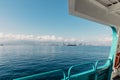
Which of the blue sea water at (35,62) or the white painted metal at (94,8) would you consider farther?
the blue sea water at (35,62)

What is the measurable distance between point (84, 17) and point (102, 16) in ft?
2.48

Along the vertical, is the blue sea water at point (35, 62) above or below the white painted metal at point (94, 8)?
below

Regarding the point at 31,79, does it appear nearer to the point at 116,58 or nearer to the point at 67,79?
the point at 67,79

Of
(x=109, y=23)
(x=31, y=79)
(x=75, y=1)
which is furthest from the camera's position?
(x=109, y=23)

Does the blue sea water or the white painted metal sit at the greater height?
the white painted metal

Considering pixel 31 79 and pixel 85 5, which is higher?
pixel 85 5

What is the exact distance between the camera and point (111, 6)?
3188 millimetres

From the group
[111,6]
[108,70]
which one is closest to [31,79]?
[111,6]

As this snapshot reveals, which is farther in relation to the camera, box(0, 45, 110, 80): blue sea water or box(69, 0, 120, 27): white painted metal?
box(0, 45, 110, 80): blue sea water

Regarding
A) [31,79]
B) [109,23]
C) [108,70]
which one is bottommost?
[108,70]

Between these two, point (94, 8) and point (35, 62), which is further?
point (35, 62)

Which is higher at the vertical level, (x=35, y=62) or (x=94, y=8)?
(x=94, y=8)

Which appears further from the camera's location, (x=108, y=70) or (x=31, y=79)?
(x=108, y=70)

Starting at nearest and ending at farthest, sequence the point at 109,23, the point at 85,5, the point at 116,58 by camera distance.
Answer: the point at 85,5
the point at 109,23
the point at 116,58
